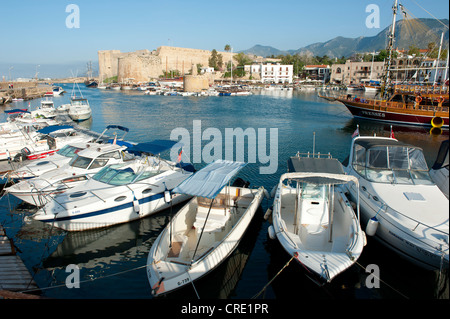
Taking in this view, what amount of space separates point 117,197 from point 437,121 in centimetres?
3439

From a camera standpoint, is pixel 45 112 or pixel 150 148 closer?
pixel 150 148

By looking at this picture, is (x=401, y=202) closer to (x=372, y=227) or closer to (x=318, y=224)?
(x=372, y=227)

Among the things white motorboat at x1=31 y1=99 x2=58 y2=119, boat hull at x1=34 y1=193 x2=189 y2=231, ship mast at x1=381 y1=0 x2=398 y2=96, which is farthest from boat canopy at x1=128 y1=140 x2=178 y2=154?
ship mast at x1=381 y1=0 x2=398 y2=96

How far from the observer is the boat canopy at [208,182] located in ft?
28.0

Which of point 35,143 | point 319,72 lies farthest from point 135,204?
point 319,72

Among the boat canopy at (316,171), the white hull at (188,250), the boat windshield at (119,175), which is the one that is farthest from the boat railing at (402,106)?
the boat windshield at (119,175)

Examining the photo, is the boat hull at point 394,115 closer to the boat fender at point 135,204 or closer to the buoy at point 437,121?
the buoy at point 437,121

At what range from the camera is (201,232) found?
855 centimetres

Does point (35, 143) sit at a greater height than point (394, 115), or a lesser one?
lesser

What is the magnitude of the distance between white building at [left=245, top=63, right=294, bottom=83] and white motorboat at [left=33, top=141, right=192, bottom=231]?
11018cm

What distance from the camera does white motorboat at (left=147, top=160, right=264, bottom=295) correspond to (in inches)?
277

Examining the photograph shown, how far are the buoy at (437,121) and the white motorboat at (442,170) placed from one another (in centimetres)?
2343
